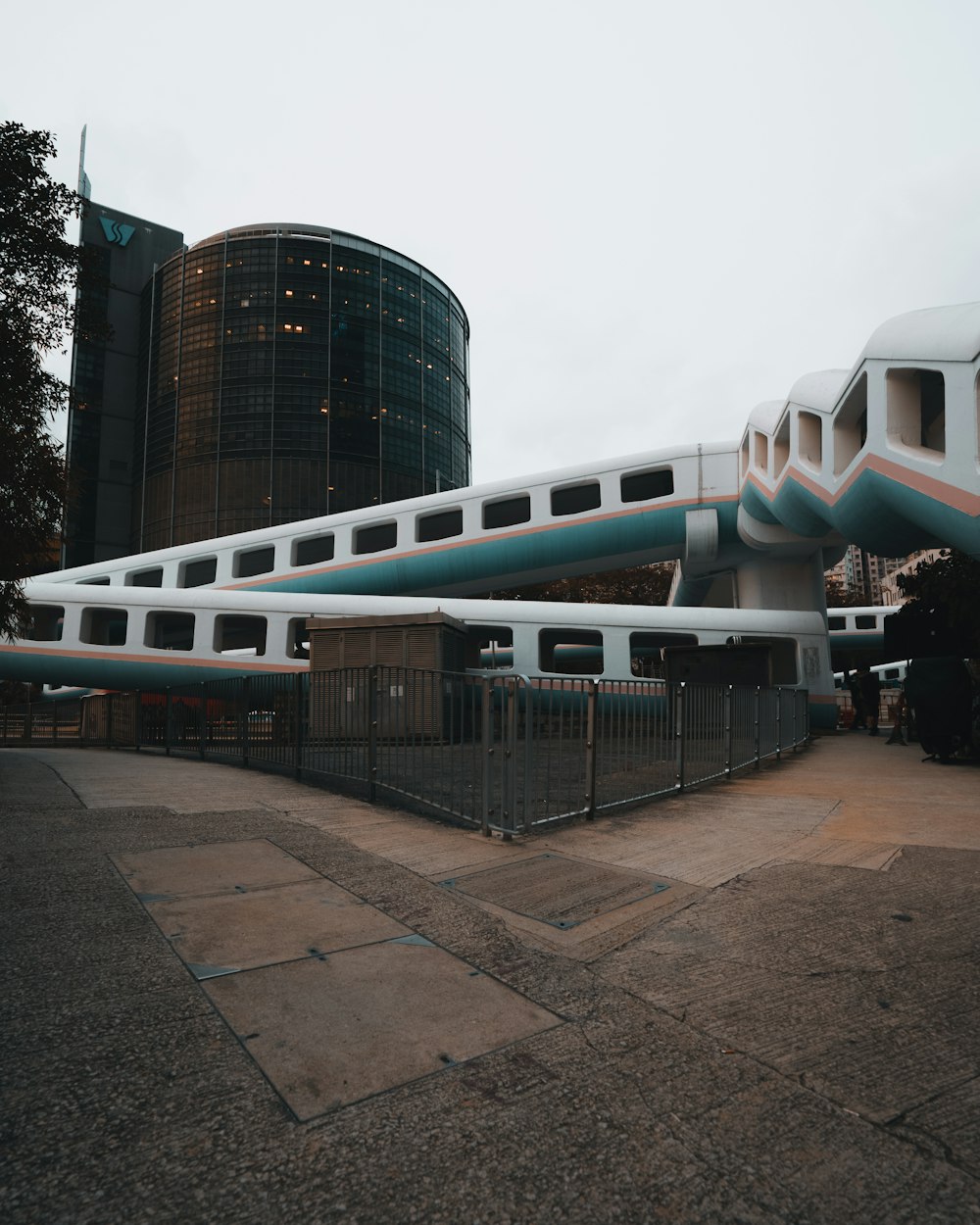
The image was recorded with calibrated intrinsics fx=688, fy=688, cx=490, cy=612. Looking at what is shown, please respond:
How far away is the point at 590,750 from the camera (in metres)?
6.83

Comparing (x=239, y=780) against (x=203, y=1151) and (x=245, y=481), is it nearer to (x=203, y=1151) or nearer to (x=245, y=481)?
(x=203, y=1151)

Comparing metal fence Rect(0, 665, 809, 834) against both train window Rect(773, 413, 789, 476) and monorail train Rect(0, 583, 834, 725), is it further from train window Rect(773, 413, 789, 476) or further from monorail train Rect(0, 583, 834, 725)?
train window Rect(773, 413, 789, 476)

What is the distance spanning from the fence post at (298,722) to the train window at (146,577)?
16.8 meters

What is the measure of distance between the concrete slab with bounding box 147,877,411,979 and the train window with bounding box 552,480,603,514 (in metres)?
17.4

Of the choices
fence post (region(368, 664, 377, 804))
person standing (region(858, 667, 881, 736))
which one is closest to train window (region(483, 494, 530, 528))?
person standing (region(858, 667, 881, 736))

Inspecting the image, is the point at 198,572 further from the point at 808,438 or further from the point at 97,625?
the point at 808,438

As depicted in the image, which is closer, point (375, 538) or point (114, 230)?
point (375, 538)

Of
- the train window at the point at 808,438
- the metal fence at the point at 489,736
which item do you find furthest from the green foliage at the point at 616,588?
the metal fence at the point at 489,736

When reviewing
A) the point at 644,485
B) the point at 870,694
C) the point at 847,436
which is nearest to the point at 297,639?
the point at 644,485

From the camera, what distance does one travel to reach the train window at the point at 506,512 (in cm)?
2098

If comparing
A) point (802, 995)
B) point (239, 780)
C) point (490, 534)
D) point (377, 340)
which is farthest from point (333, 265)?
point (802, 995)

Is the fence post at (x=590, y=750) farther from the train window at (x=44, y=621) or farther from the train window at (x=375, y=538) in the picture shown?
the train window at (x=44, y=621)

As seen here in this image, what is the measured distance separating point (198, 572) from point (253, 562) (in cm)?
210

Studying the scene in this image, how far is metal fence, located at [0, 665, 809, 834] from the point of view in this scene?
6.21 m
